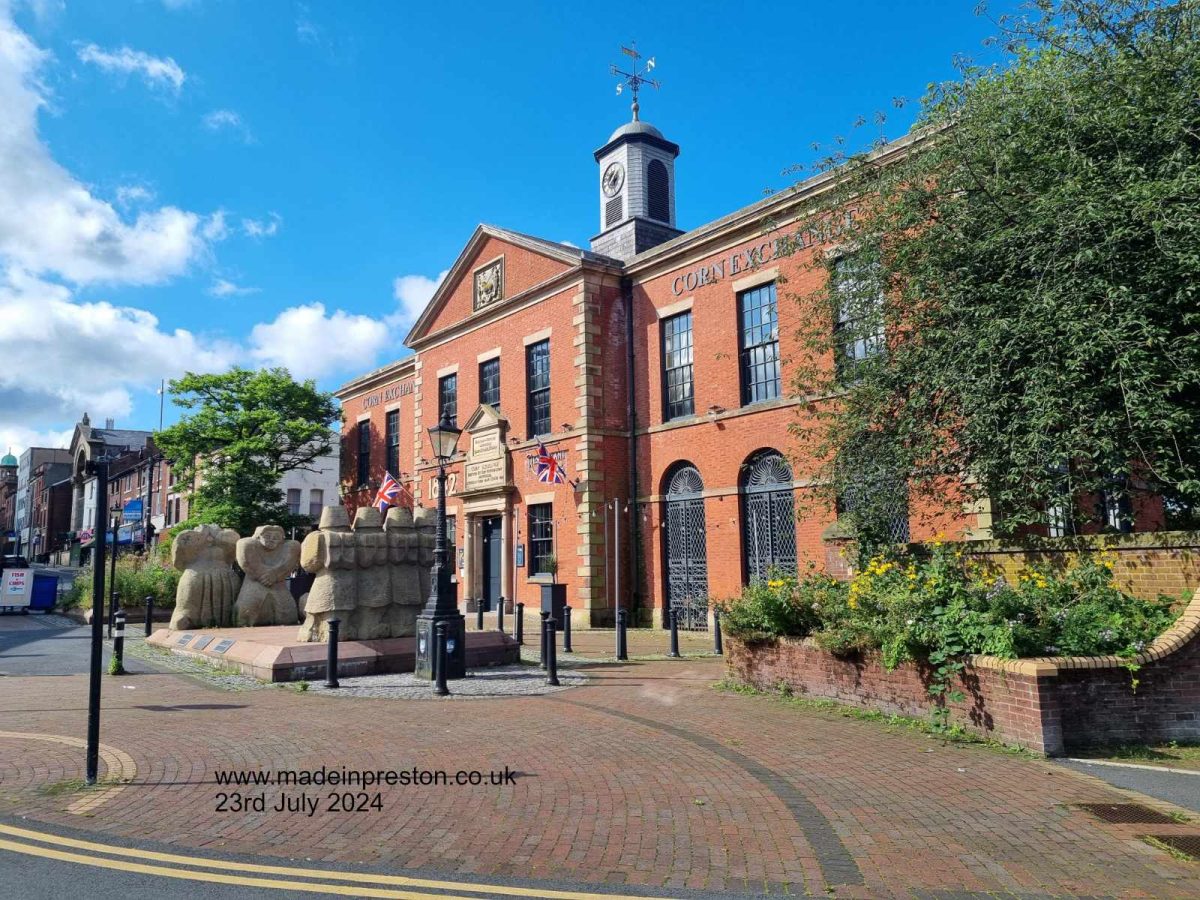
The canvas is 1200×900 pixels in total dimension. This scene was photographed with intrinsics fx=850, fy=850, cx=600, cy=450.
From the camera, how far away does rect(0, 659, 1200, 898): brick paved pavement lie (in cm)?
469

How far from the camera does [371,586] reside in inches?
532

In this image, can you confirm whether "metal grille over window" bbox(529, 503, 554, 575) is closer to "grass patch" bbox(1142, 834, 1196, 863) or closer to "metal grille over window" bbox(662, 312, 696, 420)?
"metal grille over window" bbox(662, 312, 696, 420)

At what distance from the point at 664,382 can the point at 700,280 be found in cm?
272

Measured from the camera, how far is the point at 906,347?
12.0 metres

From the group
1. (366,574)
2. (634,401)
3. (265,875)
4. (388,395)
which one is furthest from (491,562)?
(265,875)

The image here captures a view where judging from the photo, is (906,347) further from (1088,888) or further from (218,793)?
(218,793)

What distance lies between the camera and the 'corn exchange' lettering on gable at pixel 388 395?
1287 inches

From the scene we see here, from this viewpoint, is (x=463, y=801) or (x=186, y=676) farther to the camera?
(x=186, y=676)

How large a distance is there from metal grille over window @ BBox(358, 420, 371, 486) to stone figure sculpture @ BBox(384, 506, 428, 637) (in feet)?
69.4

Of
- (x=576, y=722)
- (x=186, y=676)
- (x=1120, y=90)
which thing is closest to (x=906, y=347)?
(x=1120, y=90)

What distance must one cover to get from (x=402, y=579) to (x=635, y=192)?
623 inches

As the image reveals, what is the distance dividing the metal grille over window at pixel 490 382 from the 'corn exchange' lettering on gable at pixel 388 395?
6.75 meters

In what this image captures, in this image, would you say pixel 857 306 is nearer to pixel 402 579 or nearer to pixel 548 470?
pixel 402 579

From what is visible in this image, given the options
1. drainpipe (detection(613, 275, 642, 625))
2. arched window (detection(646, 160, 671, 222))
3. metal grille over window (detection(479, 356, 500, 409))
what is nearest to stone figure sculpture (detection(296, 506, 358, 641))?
drainpipe (detection(613, 275, 642, 625))
